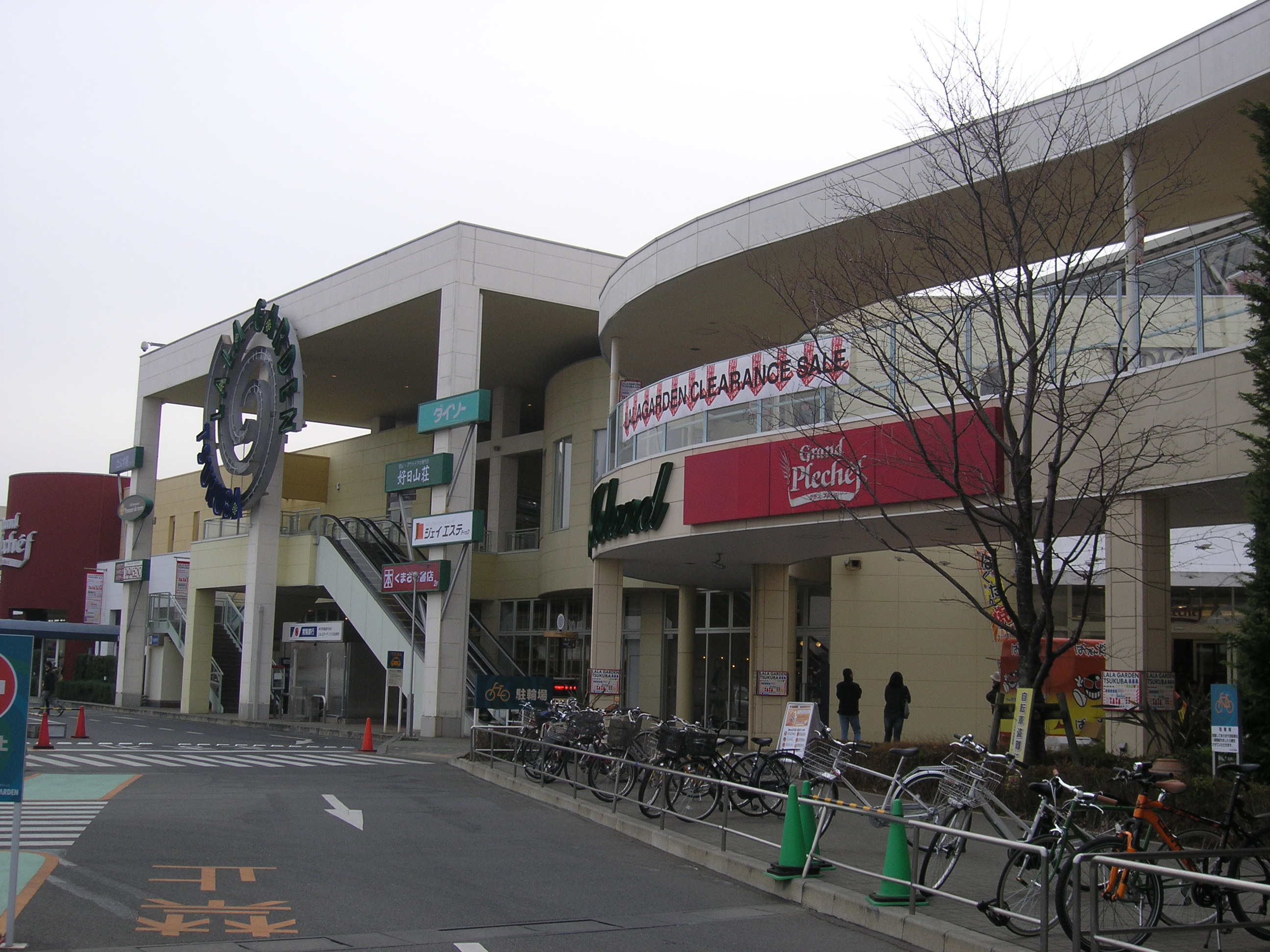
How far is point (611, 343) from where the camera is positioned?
28031 millimetres

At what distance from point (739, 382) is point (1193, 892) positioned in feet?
46.5

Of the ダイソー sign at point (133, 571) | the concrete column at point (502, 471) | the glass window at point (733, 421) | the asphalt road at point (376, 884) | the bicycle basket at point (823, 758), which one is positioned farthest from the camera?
the ダイソー sign at point (133, 571)

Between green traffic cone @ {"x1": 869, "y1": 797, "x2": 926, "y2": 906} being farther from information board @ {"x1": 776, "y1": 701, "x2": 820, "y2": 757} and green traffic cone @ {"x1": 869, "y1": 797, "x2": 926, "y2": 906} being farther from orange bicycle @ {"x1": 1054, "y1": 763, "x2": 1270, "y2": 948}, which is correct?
information board @ {"x1": 776, "y1": 701, "x2": 820, "y2": 757}

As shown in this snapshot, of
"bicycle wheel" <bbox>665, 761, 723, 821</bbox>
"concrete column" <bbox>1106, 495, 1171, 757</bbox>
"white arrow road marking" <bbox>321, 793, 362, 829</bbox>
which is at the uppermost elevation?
"concrete column" <bbox>1106, 495, 1171, 757</bbox>

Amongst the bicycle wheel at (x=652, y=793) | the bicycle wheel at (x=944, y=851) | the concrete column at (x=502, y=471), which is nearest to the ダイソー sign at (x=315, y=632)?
the concrete column at (x=502, y=471)

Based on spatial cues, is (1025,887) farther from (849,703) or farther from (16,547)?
(16,547)

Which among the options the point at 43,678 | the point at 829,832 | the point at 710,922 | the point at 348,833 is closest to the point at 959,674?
the point at 829,832

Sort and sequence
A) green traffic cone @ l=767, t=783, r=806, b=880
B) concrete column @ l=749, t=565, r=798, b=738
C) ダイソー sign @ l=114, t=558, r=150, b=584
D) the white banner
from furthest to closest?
1. ダイソー sign @ l=114, t=558, r=150, b=584
2. concrete column @ l=749, t=565, r=798, b=738
3. the white banner
4. green traffic cone @ l=767, t=783, r=806, b=880

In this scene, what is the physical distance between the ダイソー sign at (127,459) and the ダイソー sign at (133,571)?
3.87 m

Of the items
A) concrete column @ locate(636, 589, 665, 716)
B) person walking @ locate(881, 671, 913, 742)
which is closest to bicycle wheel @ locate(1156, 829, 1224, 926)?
person walking @ locate(881, 671, 913, 742)

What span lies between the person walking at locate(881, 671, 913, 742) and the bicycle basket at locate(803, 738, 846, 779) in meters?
9.32

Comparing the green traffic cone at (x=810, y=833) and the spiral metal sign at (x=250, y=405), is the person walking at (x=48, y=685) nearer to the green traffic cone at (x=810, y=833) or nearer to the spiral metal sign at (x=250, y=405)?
the spiral metal sign at (x=250, y=405)

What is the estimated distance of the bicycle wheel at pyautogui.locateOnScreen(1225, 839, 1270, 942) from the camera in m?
7.76

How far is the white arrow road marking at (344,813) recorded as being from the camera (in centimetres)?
1434
